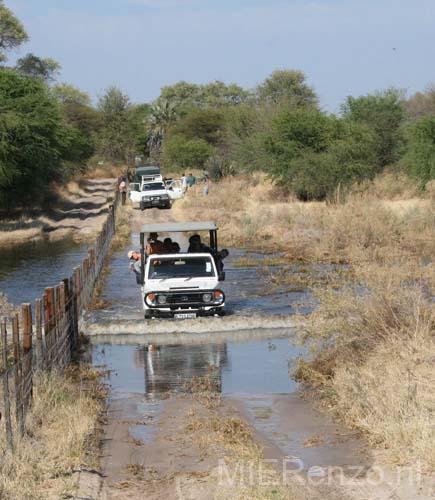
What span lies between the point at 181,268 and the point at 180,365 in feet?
14.3

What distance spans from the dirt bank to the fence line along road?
84.9 feet

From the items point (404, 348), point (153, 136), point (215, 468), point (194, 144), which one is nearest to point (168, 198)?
point (194, 144)

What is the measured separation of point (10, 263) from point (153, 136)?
81048 mm

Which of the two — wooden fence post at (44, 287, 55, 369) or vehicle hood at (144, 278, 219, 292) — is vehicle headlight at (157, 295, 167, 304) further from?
wooden fence post at (44, 287, 55, 369)

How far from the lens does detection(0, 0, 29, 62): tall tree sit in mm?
97812

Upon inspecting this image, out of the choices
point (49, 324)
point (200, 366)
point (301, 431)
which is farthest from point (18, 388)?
point (200, 366)

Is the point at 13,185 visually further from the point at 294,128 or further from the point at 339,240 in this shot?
the point at 339,240

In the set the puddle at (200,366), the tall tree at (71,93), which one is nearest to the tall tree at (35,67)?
the tall tree at (71,93)

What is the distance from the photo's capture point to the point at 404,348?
42.3ft

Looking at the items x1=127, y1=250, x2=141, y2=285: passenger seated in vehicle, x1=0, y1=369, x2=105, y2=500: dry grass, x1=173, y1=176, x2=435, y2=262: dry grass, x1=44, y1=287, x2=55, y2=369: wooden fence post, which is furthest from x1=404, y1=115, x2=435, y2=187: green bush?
x1=0, y1=369, x2=105, y2=500: dry grass

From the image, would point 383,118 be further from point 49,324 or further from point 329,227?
point 49,324

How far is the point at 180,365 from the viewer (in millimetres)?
16094

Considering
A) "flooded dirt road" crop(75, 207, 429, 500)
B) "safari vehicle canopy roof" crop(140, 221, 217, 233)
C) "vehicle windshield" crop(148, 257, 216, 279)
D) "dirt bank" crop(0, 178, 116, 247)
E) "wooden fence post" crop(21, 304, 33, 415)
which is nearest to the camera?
"flooded dirt road" crop(75, 207, 429, 500)

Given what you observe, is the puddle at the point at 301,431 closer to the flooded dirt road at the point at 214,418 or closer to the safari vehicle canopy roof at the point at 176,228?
the flooded dirt road at the point at 214,418
